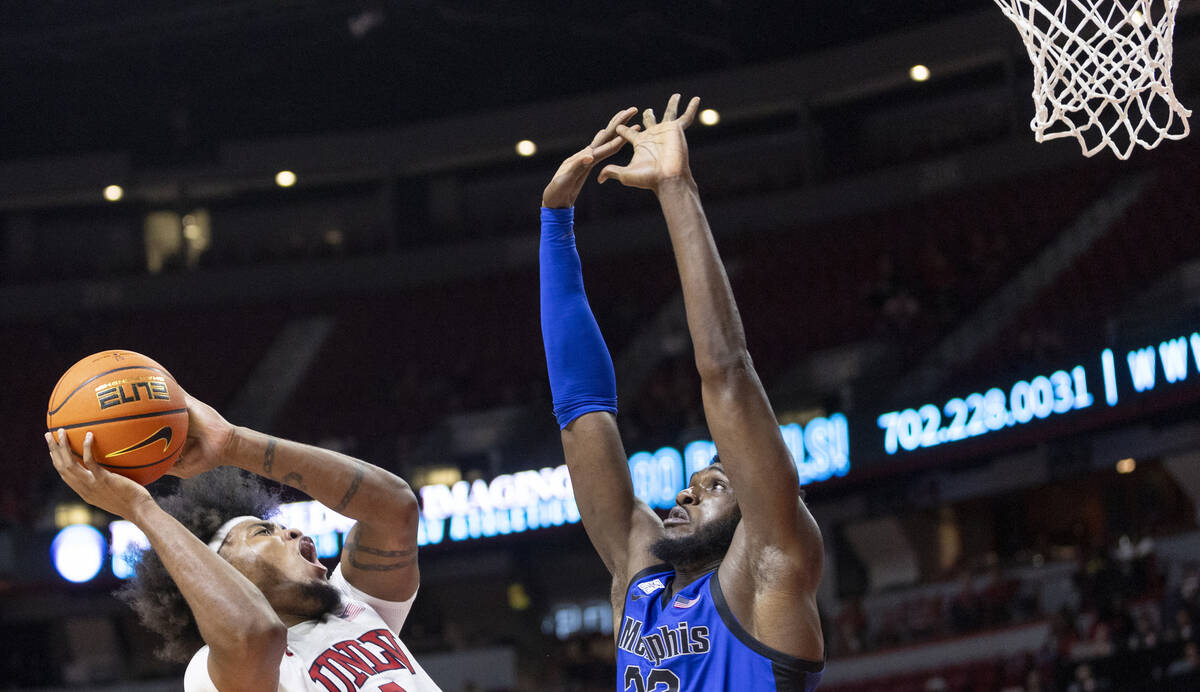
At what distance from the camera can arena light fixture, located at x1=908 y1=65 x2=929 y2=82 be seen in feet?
52.9

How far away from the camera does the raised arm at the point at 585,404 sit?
3.07 m

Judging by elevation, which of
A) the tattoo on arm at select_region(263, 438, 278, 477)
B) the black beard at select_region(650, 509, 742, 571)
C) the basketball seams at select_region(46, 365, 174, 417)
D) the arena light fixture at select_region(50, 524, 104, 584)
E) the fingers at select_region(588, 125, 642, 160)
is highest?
the arena light fixture at select_region(50, 524, 104, 584)

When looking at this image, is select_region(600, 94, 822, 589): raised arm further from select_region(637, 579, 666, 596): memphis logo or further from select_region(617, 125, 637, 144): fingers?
select_region(637, 579, 666, 596): memphis logo

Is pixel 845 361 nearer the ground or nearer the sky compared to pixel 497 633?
nearer the sky

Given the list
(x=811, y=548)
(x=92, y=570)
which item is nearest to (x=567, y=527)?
(x=92, y=570)

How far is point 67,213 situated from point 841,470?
512 inches

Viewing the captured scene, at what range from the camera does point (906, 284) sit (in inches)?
562

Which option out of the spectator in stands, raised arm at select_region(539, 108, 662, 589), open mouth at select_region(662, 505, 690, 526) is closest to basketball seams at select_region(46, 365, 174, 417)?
raised arm at select_region(539, 108, 662, 589)

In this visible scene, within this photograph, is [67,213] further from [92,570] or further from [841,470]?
[841,470]

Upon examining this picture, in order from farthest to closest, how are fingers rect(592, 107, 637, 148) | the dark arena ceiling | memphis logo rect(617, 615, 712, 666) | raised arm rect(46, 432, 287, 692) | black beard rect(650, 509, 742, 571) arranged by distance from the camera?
the dark arena ceiling
black beard rect(650, 509, 742, 571)
fingers rect(592, 107, 637, 148)
memphis logo rect(617, 615, 712, 666)
raised arm rect(46, 432, 287, 692)

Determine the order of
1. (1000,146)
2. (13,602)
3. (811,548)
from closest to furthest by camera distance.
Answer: (811,548) → (1000,146) → (13,602)

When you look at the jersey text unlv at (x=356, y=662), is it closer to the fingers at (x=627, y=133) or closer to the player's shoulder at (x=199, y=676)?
the player's shoulder at (x=199, y=676)

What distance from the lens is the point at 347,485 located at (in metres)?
3.09

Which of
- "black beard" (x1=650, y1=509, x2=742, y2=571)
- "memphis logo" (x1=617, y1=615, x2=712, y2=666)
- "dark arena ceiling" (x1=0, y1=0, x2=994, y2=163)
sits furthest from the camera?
"dark arena ceiling" (x1=0, y1=0, x2=994, y2=163)
